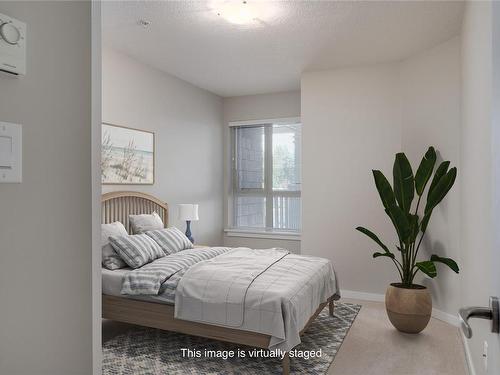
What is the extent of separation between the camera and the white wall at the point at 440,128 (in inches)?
140

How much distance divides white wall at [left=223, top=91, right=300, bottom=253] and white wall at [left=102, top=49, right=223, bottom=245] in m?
0.11

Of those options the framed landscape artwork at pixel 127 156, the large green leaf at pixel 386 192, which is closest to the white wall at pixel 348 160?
the large green leaf at pixel 386 192

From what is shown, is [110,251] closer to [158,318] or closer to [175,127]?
[158,318]

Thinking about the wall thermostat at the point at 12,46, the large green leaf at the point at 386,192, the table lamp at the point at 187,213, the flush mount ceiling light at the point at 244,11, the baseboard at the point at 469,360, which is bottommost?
the baseboard at the point at 469,360

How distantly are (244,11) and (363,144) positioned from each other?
215 cm

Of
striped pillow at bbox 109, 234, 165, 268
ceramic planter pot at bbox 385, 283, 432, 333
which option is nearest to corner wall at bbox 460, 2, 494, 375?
ceramic planter pot at bbox 385, 283, 432, 333

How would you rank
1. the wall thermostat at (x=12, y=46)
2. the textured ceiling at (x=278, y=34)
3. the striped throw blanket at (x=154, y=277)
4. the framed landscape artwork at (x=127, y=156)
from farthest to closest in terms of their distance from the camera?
the framed landscape artwork at (x=127, y=156), the textured ceiling at (x=278, y=34), the striped throw blanket at (x=154, y=277), the wall thermostat at (x=12, y=46)

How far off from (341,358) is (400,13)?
2773mm

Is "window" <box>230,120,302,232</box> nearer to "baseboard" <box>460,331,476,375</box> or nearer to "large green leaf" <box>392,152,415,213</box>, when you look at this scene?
"large green leaf" <box>392,152,415,213</box>

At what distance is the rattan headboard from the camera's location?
12.3 ft

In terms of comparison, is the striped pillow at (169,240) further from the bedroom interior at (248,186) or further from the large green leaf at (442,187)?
the large green leaf at (442,187)

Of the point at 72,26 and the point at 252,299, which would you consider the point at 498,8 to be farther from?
the point at 252,299

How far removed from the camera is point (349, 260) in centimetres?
445

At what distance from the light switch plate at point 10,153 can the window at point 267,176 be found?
4903 mm
